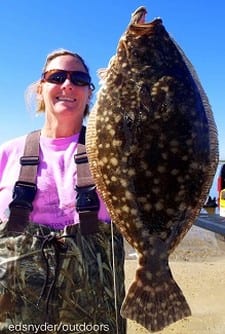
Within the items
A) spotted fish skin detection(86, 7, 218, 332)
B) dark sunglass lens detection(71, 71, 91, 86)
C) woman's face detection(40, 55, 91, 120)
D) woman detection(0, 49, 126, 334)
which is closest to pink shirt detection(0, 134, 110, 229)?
woman detection(0, 49, 126, 334)

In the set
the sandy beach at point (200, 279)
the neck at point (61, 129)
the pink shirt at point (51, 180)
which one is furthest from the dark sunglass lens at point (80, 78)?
the sandy beach at point (200, 279)

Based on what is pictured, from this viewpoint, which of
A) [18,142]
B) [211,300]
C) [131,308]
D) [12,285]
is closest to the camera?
[131,308]

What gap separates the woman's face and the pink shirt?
22 centimetres

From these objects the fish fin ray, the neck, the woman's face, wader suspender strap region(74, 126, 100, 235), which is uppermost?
the woman's face

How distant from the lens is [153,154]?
7.78 ft

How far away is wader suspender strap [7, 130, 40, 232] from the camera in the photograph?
3473mm

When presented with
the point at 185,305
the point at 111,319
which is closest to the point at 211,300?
the point at 111,319

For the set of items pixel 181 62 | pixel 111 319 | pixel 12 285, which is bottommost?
pixel 111 319

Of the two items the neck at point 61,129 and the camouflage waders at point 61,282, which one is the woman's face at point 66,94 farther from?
the camouflage waders at point 61,282

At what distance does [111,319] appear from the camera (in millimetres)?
3477

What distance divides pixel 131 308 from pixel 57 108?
1571mm

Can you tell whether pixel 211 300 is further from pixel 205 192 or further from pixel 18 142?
pixel 205 192

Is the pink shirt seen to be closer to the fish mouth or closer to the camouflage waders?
the camouflage waders

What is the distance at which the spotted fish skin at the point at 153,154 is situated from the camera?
7.78ft
